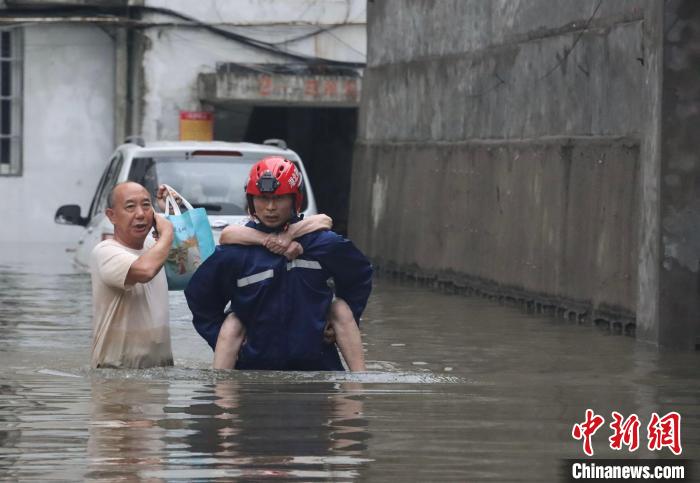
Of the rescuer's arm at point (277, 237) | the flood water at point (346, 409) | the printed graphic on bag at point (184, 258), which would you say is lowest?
the flood water at point (346, 409)

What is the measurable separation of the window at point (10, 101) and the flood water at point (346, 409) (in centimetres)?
1455

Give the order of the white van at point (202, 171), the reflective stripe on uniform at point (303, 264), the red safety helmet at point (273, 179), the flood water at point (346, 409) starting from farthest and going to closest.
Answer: the white van at point (202, 171)
the reflective stripe on uniform at point (303, 264)
the red safety helmet at point (273, 179)
the flood water at point (346, 409)

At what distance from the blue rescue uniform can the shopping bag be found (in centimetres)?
151

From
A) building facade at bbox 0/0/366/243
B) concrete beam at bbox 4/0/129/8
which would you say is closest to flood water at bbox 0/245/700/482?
building facade at bbox 0/0/366/243

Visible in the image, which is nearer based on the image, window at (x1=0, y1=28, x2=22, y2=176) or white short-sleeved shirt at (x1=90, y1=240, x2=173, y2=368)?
white short-sleeved shirt at (x1=90, y1=240, x2=173, y2=368)

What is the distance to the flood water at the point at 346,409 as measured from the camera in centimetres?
789

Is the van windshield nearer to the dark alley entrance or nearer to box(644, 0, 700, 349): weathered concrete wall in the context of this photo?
box(644, 0, 700, 349): weathered concrete wall

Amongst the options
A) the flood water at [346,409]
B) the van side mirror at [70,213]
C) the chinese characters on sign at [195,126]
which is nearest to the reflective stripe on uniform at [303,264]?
the flood water at [346,409]

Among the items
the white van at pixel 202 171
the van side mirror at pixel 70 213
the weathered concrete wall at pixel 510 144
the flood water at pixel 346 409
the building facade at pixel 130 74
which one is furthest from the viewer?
the building facade at pixel 130 74

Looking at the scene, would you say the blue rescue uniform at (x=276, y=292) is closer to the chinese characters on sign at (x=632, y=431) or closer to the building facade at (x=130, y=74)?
the chinese characters on sign at (x=632, y=431)

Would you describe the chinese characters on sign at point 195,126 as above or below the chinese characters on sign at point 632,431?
above

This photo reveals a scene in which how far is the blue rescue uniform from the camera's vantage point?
31.5 feet

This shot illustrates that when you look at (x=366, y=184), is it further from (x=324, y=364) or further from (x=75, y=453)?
(x=75, y=453)

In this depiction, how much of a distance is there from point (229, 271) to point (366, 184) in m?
14.7
